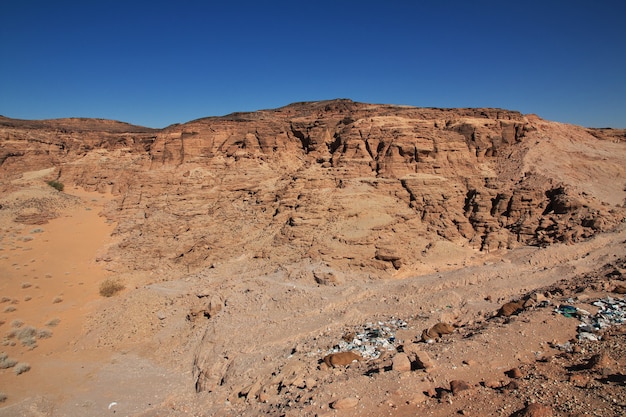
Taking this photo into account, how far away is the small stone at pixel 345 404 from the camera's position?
22.8ft

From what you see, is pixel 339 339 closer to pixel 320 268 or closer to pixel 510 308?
pixel 320 268

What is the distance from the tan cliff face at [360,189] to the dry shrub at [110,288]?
5.55 feet

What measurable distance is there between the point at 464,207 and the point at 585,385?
14531mm

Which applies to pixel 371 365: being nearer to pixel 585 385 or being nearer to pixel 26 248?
pixel 585 385

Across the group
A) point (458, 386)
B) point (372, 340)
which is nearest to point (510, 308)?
point (372, 340)

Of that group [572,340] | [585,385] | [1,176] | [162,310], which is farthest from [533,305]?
[1,176]

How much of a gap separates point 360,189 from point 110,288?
13.7m

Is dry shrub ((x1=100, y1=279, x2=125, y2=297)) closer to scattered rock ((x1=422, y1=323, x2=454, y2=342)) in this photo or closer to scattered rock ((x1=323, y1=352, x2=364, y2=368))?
scattered rock ((x1=323, y1=352, x2=364, y2=368))

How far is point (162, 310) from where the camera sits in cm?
1516

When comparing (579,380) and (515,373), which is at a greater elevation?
(579,380)

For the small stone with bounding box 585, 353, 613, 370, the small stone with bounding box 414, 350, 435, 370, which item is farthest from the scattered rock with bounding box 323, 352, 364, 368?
the small stone with bounding box 585, 353, 613, 370

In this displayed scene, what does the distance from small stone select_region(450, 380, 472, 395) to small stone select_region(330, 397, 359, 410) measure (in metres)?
1.84

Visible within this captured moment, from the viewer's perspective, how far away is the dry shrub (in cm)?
1772

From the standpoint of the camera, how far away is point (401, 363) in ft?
26.6
